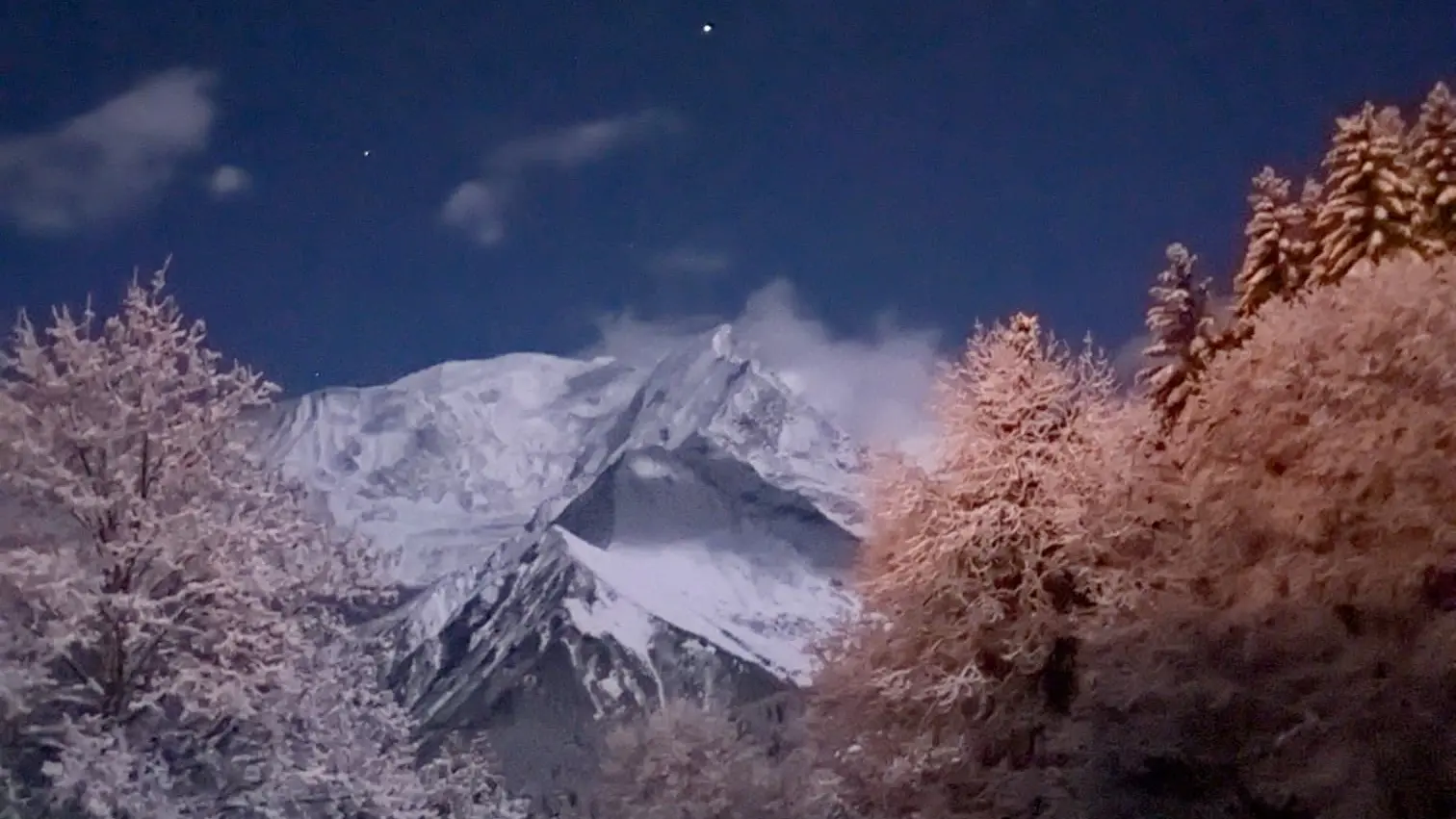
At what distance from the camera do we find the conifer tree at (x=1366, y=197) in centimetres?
1296

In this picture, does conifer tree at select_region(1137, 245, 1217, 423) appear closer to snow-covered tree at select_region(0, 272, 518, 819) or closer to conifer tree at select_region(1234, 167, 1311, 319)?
conifer tree at select_region(1234, 167, 1311, 319)

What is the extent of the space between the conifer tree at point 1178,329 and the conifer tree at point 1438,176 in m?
1.48

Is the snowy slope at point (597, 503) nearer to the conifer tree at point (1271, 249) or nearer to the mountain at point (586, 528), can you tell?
the mountain at point (586, 528)

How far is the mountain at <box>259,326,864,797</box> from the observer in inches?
703

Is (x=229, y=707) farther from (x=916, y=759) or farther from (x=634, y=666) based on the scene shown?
(x=634, y=666)

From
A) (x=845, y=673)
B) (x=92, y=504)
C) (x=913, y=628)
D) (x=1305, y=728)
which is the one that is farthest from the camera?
(x=845, y=673)

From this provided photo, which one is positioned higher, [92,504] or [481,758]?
[92,504]

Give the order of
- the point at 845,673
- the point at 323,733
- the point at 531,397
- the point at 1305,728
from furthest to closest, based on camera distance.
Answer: the point at 531,397
the point at 845,673
the point at 323,733
the point at 1305,728

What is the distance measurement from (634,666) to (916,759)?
6.97 meters

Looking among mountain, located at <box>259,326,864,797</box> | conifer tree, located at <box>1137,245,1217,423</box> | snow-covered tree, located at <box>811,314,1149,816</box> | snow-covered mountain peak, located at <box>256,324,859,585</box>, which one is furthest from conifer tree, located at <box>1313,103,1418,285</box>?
mountain, located at <box>259,326,864,797</box>

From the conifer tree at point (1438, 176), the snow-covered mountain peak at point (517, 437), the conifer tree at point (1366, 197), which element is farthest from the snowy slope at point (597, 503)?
the conifer tree at point (1438, 176)

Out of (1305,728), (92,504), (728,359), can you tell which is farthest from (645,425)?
(1305,728)

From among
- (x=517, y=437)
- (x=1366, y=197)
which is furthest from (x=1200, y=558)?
(x=517, y=437)

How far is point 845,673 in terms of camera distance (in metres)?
14.5
